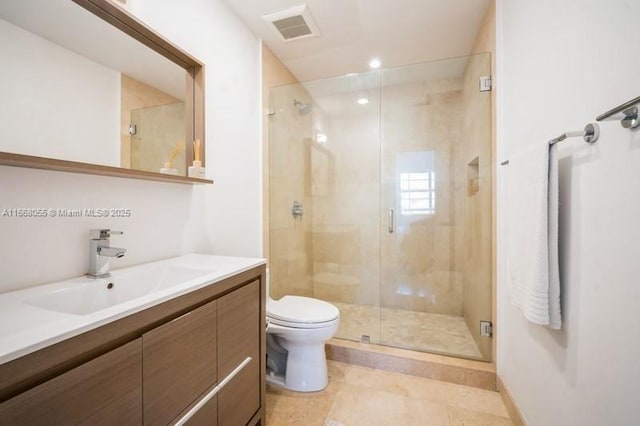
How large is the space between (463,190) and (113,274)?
2.37m

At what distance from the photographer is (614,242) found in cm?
72

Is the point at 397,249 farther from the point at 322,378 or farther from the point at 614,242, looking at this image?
the point at 614,242

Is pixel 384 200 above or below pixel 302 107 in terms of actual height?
below

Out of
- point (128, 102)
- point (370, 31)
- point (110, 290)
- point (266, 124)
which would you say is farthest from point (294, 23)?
point (110, 290)

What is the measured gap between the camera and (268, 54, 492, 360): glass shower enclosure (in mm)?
2168

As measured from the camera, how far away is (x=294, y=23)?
6.10 feet

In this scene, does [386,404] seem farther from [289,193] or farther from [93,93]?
[93,93]

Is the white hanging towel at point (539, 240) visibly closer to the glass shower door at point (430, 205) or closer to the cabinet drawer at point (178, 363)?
the glass shower door at point (430, 205)

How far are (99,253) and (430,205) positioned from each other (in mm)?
2297

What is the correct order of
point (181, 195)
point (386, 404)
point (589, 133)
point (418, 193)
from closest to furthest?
point (589, 133) → point (181, 195) → point (386, 404) → point (418, 193)

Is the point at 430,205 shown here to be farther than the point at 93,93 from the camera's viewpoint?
Yes

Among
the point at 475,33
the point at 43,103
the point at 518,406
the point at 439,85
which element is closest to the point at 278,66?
the point at 439,85

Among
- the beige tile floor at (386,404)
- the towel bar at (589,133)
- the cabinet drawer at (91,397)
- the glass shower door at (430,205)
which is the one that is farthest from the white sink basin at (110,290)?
the glass shower door at (430,205)

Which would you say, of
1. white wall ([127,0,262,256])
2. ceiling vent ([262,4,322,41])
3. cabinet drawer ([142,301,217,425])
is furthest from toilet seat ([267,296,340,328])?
ceiling vent ([262,4,322,41])
